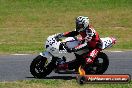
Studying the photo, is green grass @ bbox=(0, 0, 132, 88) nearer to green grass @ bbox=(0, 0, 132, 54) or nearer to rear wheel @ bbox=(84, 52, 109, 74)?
green grass @ bbox=(0, 0, 132, 54)

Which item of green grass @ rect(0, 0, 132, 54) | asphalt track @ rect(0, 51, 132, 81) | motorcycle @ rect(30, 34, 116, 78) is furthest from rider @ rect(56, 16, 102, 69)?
green grass @ rect(0, 0, 132, 54)

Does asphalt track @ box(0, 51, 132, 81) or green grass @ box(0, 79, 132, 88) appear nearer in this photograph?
green grass @ box(0, 79, 132, 88)

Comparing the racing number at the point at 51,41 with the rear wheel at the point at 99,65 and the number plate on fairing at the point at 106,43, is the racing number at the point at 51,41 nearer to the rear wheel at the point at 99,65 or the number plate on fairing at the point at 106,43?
the rear wheel at the point at 99,65

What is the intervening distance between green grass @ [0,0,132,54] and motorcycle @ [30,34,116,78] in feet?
23.4

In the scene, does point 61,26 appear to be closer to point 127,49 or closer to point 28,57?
point 127,49

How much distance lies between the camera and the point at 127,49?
21438mm

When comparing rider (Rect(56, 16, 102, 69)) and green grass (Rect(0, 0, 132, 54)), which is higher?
rider (Rect(56, 16, 102, 69))

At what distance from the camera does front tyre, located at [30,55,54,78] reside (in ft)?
46.0

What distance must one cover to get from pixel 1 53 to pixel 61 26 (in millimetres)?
11823

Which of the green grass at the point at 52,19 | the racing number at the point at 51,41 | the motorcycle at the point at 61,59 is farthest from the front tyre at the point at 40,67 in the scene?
the green grass at the point at 52,19

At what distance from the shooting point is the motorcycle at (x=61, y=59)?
552 inches

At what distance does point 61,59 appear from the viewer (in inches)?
560

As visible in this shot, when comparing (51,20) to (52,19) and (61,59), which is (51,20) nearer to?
(52,19)

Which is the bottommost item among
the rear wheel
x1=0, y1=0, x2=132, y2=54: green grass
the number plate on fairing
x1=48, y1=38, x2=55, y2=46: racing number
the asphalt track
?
x1=0, y1=0, x2=132, y2=54: green grass
